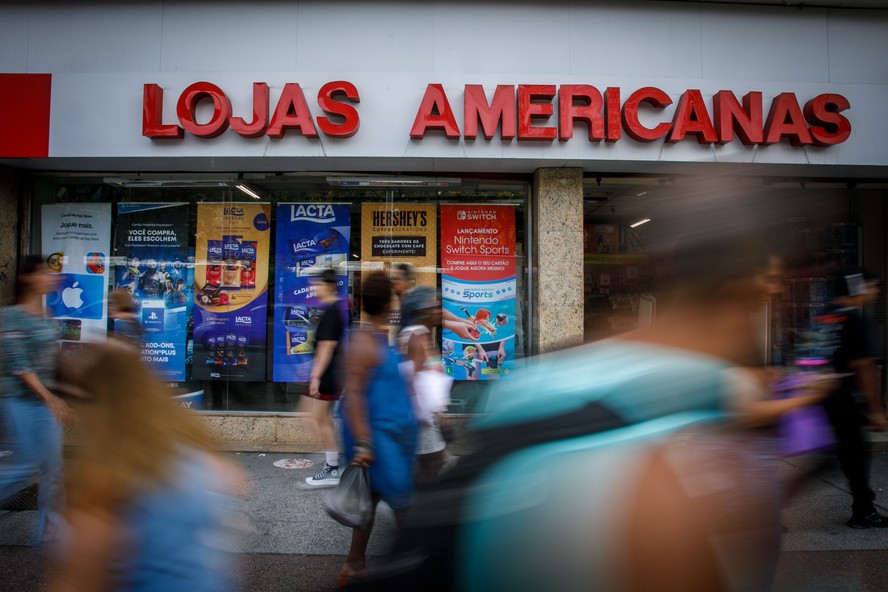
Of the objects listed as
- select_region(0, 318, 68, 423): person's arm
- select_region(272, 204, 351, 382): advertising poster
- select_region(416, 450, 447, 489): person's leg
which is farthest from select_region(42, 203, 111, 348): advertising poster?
select_region(416, 450, 447, 489): person's leg

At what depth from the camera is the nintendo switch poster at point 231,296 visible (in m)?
7.31

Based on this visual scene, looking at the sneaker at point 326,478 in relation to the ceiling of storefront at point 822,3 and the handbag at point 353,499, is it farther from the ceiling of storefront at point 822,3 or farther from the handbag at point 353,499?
the ceiling of storefront at point 822,3

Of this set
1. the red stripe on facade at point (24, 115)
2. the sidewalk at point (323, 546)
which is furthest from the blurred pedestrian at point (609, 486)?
the red stripe on facade at point (24, 115)

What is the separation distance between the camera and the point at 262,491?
5.50 metres

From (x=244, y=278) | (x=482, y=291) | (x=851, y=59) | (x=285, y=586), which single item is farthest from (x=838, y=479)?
(x=244, y=278)

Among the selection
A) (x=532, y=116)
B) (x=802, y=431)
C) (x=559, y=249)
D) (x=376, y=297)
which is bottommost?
(x=802, y=431)

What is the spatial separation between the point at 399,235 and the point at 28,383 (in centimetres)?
440

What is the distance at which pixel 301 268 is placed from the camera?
7.34m

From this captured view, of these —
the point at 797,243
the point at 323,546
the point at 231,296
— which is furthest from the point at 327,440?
the point at 797,243

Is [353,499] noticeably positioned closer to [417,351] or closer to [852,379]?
[417,351]

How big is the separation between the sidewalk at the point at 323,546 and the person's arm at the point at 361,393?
1.93 feet

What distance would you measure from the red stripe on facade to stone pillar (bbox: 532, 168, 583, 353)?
5838 millimetres

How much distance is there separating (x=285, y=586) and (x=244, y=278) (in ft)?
14.8

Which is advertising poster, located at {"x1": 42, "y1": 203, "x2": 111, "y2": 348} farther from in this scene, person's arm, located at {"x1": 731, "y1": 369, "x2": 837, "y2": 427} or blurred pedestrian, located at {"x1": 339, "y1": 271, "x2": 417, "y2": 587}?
person's arm, located at {"x1": 731, "y1": 369, "x2": 837, "y2": 427}
